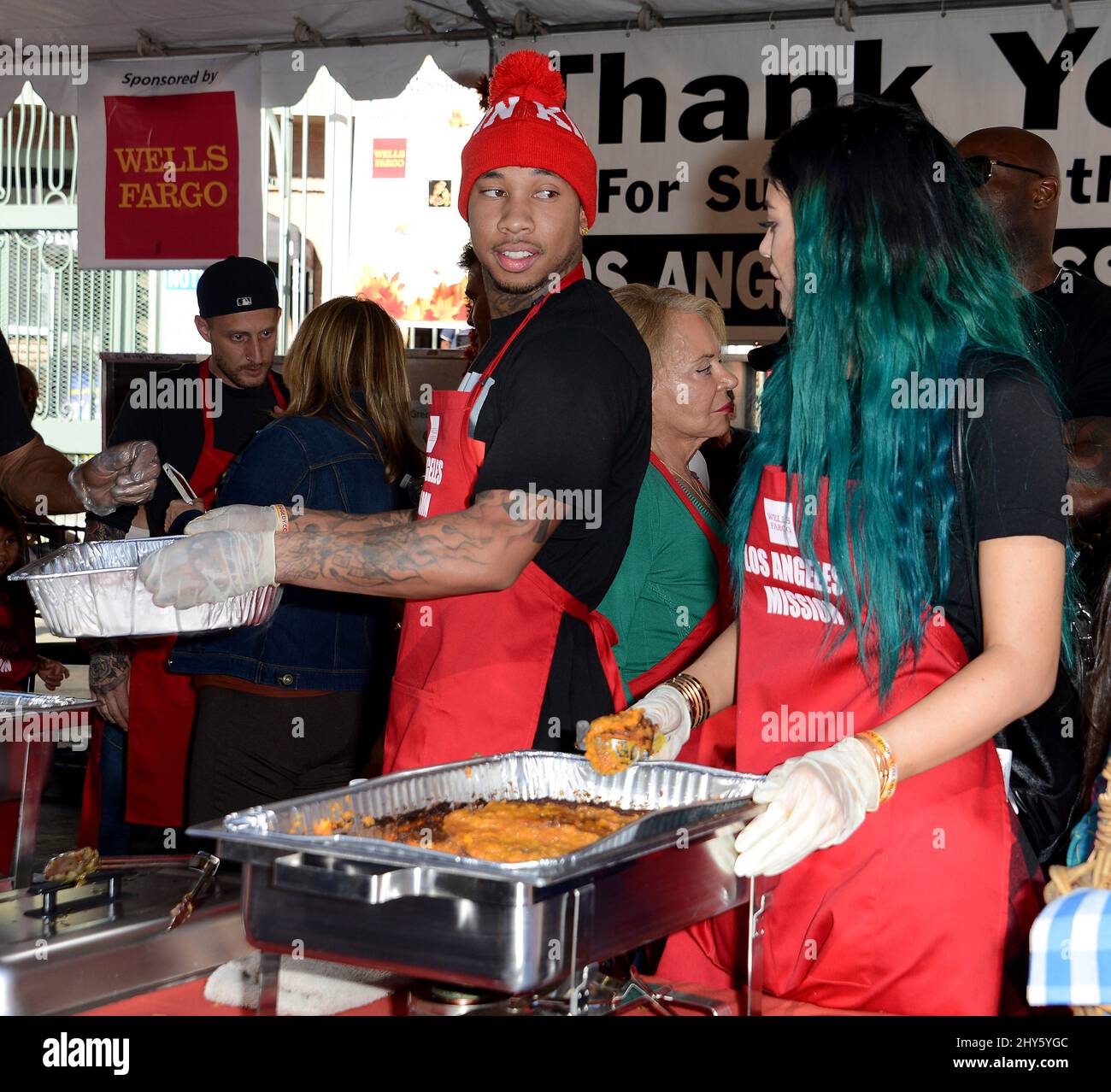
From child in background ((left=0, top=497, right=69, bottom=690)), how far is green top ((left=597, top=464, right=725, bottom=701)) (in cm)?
197

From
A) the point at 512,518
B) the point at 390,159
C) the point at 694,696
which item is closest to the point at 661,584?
the point at 694,696

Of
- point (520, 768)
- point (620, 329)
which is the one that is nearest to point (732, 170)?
point (620, 329)

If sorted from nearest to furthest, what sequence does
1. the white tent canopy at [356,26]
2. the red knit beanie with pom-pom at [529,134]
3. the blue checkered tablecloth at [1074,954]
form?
1. the blue checkered tablecloth at [1074,954]
2. the red knit beanie with pom-pom at [529,134]
3. the white tent canopy at [356,26]

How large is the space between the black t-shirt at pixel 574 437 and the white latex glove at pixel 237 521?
0.93 feet

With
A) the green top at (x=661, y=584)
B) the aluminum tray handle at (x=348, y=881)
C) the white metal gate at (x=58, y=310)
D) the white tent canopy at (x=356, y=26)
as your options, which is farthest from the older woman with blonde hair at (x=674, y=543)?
the white metal gate at (x=58, y=310)

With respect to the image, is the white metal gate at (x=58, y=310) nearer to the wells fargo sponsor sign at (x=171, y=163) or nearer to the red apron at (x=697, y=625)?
the wells fargo sponsor sign at (x=171, y=163)

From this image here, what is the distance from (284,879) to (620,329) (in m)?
1.02

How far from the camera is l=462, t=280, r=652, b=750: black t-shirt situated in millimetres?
1701

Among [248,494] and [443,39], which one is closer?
[248,494]

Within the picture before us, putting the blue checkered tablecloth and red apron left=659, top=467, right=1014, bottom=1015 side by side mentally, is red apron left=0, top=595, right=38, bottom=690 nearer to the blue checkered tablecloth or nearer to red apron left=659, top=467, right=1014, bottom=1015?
red apron left=659, top=467, right=1014, bottom=1015

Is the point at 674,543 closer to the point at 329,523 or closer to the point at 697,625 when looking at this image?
the point at 697,625

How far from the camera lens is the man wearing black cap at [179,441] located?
3.41 metres
